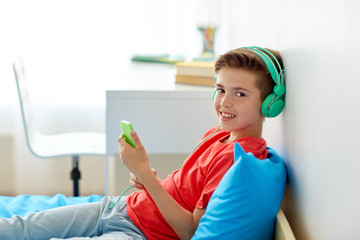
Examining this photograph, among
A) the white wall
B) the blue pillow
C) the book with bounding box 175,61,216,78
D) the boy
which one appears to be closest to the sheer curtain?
the book with bounding box 175,61,216,78

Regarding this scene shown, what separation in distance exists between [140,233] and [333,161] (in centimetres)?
63

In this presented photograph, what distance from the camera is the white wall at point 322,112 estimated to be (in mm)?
724

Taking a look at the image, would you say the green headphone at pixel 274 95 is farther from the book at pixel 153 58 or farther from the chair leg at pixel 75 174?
the book at pixel 153 58

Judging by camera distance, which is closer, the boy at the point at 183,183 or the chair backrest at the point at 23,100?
the boy at the point at 183,183

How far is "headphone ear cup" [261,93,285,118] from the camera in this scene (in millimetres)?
1188

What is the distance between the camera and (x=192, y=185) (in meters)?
1.26

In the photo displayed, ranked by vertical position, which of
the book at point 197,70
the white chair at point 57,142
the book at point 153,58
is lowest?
the white chair at point 57,142

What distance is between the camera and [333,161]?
0.82 meters

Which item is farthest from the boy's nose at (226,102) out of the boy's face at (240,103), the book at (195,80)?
the book at (195,80)

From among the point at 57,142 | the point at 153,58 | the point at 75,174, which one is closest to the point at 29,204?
the point at 75,174

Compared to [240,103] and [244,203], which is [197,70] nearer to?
[240,103]

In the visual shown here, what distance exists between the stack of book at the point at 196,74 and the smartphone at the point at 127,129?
0.80 metres

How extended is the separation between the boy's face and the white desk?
61cm

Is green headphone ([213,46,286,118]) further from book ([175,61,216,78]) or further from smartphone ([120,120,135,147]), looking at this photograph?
book ([175,61,216,78])
